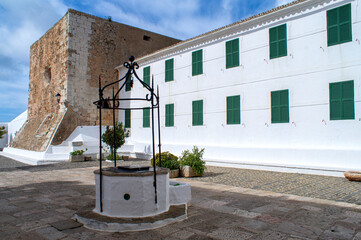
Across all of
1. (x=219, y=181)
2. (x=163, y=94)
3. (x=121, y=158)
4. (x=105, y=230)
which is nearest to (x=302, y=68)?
(x=219, y=181)

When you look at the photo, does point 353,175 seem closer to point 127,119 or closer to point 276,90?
point 276,90

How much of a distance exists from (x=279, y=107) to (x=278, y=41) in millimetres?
2585

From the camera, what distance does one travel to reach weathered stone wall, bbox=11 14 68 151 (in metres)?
17.7

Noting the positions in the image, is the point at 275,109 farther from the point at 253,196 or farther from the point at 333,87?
the point at 253,196

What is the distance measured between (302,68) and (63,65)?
1455cm

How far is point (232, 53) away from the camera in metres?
12.2

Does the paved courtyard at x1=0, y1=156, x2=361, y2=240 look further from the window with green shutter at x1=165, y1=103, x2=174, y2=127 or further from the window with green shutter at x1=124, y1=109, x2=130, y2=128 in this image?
the window with green shutter at x1=124, y1=109, x2=130, y2=128

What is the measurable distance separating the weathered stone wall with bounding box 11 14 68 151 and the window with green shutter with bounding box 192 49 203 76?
28.6ft

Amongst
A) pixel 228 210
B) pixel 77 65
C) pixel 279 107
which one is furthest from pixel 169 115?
pixel 228 210

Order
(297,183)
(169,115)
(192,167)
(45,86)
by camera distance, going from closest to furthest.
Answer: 1. (297,183)
2. (192,167)
3. (169,115)
4. (45,86)

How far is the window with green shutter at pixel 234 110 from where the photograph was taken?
11805mm

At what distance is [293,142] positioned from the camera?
33.3ft

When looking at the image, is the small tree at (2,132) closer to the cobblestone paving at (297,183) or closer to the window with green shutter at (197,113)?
the window with green shutter at (197,113)

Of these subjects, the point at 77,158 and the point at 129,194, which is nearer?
the point at 129,194
